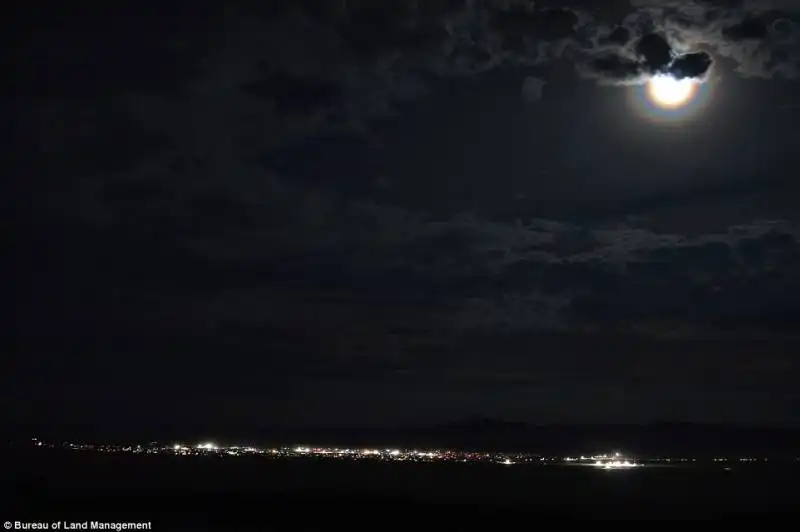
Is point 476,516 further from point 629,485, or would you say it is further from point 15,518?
point 629,485

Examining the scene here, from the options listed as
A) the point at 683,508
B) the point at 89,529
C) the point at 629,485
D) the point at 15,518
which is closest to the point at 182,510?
the point at 15,518

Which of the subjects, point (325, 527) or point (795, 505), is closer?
point (325, 527)

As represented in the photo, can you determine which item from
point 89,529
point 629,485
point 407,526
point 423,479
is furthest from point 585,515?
point 423,479

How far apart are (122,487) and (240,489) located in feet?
60.1

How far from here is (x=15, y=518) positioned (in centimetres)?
7450

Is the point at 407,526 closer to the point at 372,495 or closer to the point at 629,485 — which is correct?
the point at 372,495

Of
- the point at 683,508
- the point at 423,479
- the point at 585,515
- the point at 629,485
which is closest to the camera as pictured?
the point at 585,515

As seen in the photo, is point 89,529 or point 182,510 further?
point 182,510

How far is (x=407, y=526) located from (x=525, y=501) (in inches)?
1623

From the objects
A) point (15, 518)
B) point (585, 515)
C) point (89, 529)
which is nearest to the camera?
Answer: point (89, 529)

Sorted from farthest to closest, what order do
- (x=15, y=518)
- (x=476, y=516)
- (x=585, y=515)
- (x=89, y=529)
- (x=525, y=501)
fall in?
1. (x=525, y=501)
2. (x=585, y=515)
3. (x=476, y=516)
4. (x=15, y=518)
5. (x=89, y=529)

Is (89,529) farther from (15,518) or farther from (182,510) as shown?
(182,510)

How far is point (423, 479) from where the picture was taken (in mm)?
174375

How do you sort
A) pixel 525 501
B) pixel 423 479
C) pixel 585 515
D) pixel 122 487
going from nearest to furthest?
pixel 585 515 < pixel 525 501 < pixel 122 487 < pixel 423 479
